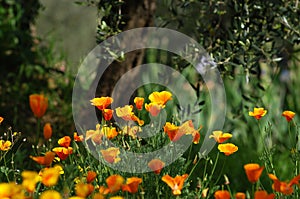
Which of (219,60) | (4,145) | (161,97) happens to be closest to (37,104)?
(4,145)

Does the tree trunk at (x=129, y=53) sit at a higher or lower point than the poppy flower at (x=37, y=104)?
higher

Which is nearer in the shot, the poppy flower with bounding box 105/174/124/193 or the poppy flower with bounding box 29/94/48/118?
the poppy flower with bounding box 105/174/124/193

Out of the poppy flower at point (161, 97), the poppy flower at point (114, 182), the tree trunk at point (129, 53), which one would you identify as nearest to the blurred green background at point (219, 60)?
the tree trunk at point (129, 53)

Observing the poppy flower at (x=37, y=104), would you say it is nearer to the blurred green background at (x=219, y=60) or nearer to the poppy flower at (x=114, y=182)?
the poppy flower at (x=114, y=182)

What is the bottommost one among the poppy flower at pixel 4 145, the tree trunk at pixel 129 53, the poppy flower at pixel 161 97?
the poppy flower at pixel 4 145

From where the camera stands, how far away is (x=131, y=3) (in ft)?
12.7

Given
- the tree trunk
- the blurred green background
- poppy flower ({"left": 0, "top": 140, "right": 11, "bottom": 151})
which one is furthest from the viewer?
the tree trunk

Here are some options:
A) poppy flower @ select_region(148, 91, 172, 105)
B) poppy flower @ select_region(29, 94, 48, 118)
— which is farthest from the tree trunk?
poppy flower @ select_region(29, 94, 48, 118)

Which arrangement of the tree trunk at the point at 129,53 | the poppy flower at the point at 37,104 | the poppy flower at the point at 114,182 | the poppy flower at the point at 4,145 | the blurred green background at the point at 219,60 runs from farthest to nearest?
the tree trunk at the point at 129,53
the blurred green background at the point at 219,60
the poppy flower at the point at 4,145
the poppy flower at the point at 37,104
the poppy flower at the point at 114,182

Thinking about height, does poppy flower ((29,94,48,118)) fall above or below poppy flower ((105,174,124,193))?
above

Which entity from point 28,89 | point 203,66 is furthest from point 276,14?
point 28,89

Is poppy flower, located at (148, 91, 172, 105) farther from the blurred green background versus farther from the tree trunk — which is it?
the tree trunk

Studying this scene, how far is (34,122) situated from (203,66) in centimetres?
195

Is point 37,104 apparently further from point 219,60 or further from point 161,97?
point 219,60
